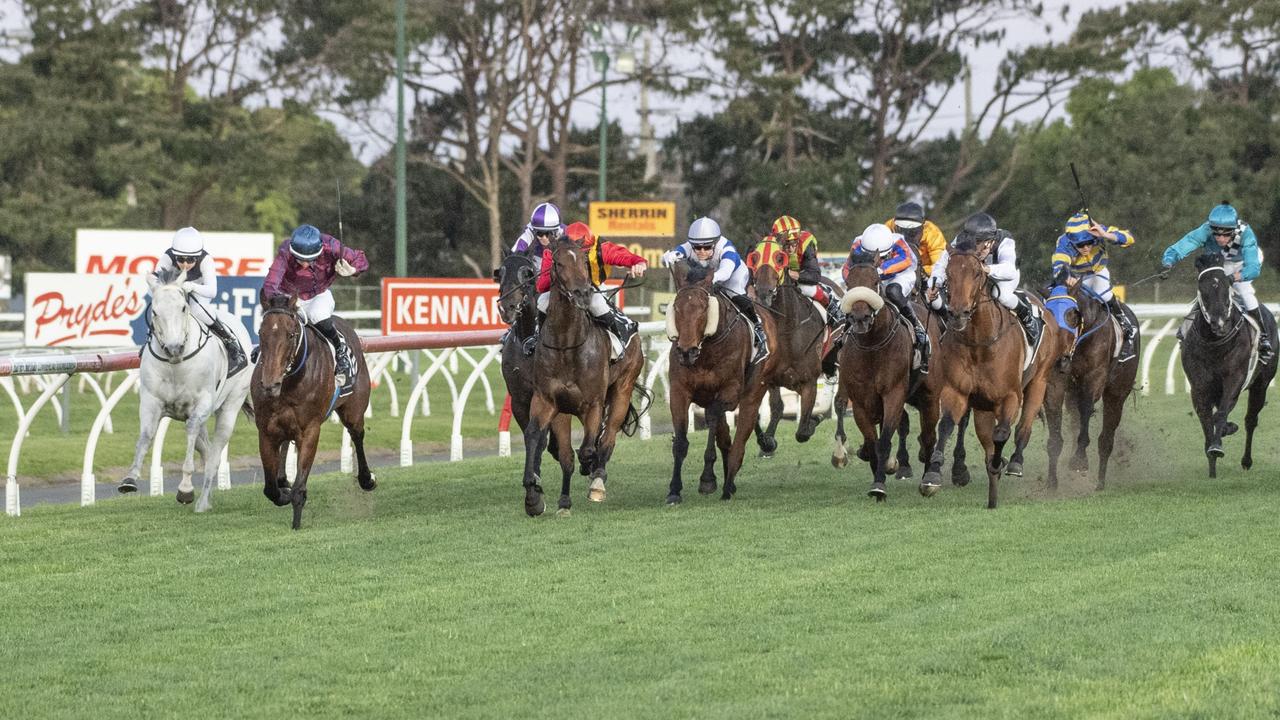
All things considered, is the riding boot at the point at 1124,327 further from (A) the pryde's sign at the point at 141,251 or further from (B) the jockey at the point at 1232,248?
(A) the pryde's sign at the point at 141,251

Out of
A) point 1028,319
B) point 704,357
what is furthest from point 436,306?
point 1028,319

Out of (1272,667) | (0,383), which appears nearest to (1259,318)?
(1272,667)

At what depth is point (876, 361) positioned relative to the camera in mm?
11430

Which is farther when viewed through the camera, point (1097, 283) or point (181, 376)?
point (1097, 283)

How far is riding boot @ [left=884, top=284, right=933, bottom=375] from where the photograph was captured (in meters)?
11.4

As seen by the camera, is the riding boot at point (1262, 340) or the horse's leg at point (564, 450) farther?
the riding boot at point (1262, 340)

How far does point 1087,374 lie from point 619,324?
3369mm

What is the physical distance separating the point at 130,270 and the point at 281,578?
12956 millimetres

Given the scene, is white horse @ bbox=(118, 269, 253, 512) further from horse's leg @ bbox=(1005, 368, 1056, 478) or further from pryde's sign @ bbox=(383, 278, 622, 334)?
pryde's sign @ bbox=(383, 278, 622, 334)

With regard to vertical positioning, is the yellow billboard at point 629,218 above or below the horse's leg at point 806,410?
above

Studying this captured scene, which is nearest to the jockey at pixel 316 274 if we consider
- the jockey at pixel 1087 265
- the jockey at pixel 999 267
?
the jockey at pixel 999 267

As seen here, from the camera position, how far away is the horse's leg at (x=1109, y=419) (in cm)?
1272

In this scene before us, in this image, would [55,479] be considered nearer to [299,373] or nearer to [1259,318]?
[299,373]

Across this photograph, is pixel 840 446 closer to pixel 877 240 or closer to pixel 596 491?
pixel 877 240
